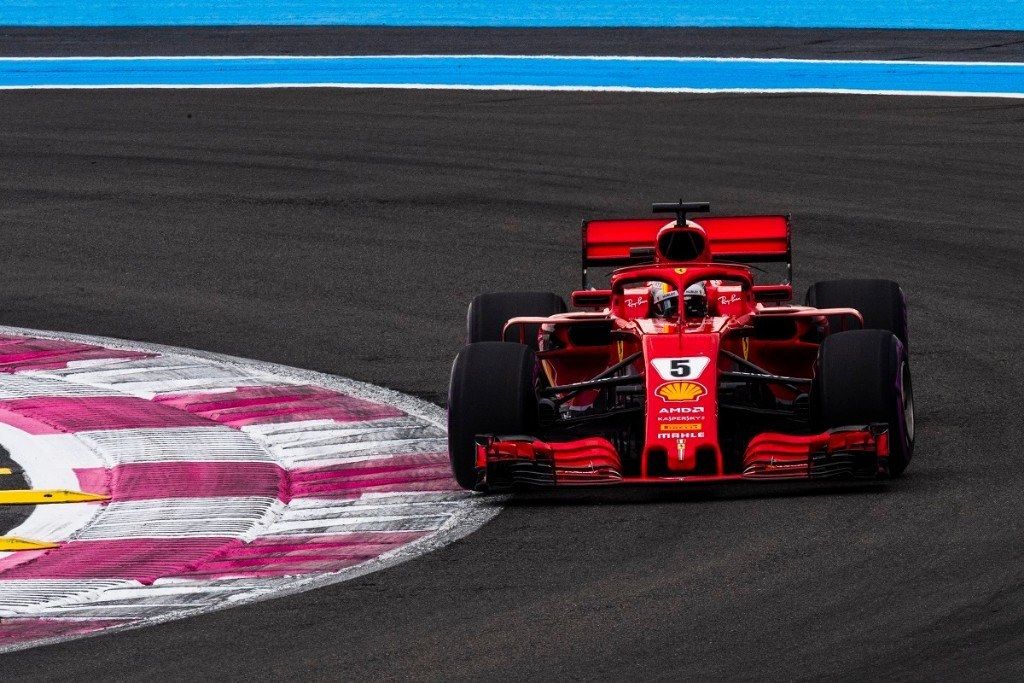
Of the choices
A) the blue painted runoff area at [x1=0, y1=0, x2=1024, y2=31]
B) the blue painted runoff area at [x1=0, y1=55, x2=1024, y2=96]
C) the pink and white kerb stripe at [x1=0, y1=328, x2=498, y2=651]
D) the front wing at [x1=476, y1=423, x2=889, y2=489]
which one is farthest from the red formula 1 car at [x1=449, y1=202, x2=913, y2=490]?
the blue painted runoff area at [x1=0, y1=0, x2=1024, y2=31]

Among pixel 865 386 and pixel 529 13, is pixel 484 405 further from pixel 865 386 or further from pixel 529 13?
pixel 529 13

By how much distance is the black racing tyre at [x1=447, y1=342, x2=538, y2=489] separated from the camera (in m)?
8.25

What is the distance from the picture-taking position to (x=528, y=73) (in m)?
23.5

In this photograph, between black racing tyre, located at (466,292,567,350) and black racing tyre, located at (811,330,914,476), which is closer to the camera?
black racing tyre, located at (811,330,914,476)

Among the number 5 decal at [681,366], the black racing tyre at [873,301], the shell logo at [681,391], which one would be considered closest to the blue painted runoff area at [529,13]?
the black racing tyre at [873,301]

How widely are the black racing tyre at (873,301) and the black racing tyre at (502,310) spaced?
1.31m

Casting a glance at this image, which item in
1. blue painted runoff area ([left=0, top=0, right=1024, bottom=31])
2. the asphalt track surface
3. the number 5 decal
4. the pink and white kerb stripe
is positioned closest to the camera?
the asphalt track surface

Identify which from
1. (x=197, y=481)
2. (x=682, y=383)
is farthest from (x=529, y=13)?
(x=682, y=383)

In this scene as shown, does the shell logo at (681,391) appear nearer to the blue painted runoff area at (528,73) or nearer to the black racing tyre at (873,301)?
the black racing tyre at (873,301)

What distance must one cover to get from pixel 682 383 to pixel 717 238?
2182 mm

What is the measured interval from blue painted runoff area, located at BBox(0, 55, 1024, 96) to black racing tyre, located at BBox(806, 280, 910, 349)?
473 inches

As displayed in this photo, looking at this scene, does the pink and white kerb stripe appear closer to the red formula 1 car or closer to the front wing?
the front wing

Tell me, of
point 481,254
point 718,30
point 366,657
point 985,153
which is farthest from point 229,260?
point 718,30

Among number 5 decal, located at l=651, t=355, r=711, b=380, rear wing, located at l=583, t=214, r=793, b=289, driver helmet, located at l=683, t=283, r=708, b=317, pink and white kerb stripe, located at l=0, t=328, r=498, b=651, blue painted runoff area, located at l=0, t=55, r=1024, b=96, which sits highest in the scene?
blue painted runoff area, located at l=0, t=55, r=1024, b=96
